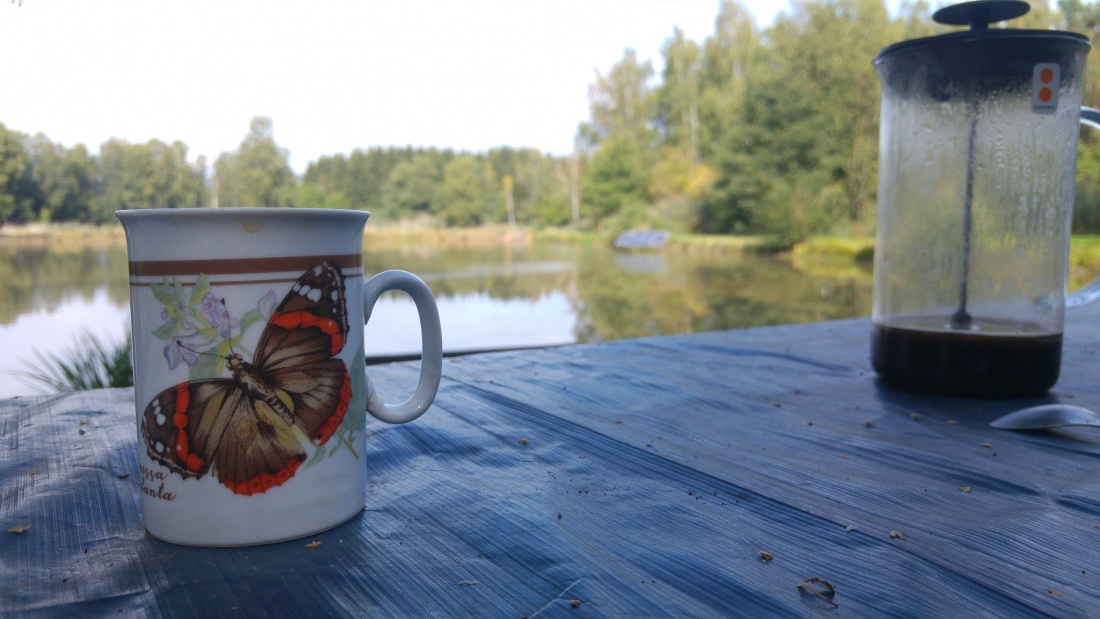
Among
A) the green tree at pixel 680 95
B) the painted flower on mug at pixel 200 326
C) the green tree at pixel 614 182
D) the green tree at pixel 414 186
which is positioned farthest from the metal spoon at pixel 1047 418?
the green tree at pixel 680 95

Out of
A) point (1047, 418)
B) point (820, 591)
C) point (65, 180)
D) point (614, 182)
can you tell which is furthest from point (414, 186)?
point (614, 182)

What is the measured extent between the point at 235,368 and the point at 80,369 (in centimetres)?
236

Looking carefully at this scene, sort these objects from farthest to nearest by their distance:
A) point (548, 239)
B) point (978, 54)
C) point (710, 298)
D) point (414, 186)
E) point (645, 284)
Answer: point (548, 239)
point (645, 284)
point (710, 298)
point (414, 186)
point (978, 54)

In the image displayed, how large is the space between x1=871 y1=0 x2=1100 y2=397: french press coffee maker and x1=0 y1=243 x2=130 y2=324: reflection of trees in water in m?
2.36

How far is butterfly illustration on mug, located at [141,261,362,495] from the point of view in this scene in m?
0.43

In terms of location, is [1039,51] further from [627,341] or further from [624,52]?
[624,52]

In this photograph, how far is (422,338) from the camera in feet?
1.72

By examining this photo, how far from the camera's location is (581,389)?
93cm

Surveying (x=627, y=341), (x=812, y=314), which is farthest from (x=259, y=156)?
(x=812, y=314)

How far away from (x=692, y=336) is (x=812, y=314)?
951cm

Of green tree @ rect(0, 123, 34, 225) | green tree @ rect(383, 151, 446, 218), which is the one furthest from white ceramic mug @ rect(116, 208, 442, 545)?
green tree @ rect(383, 151, 446, 218)

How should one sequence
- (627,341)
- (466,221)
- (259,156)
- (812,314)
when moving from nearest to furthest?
(627,341) → (259,156) → (466,221) → (812,314)

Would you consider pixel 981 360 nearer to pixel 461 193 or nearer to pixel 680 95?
pixel 461 193

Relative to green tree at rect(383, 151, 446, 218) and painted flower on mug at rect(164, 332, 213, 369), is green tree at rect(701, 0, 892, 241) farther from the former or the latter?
painted flower on mug at rect(164, 332, 213, 369)
